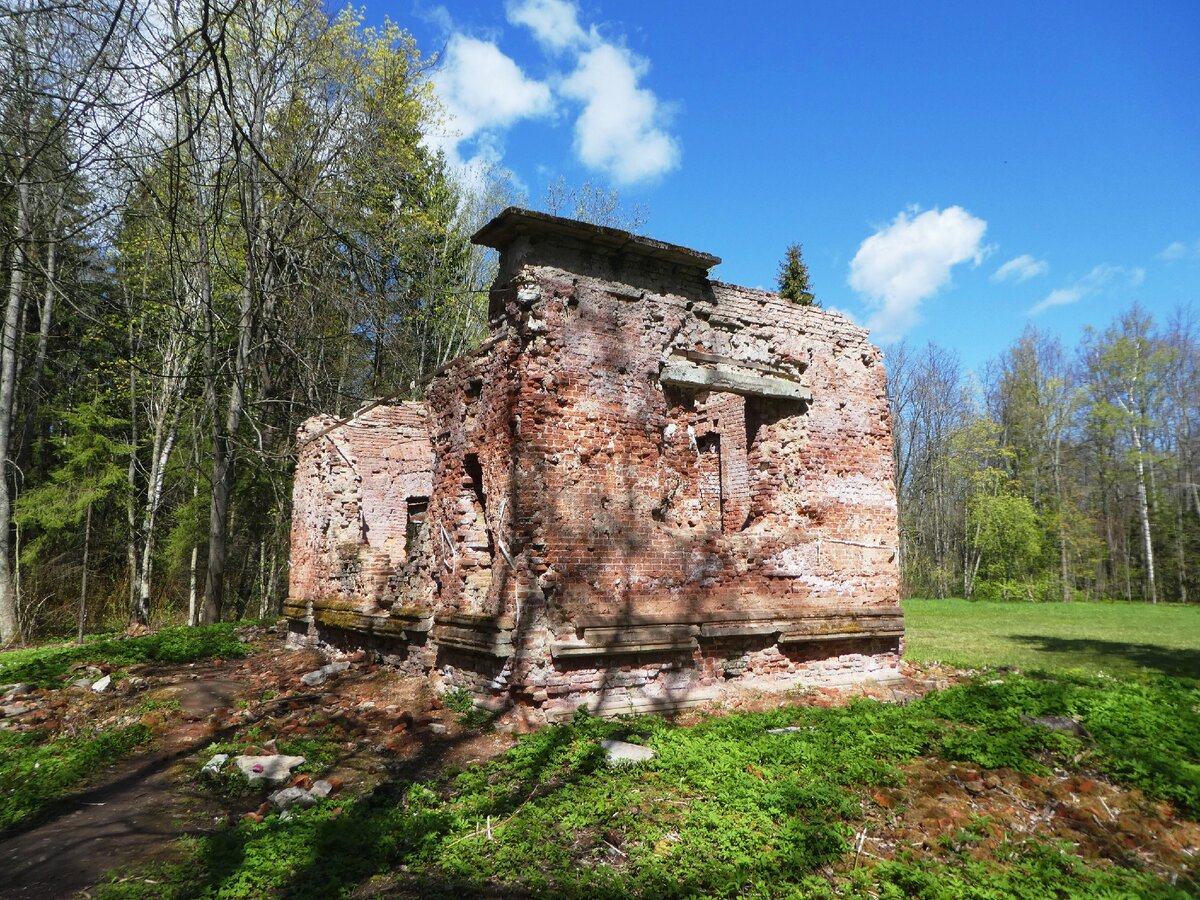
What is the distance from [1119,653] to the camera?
46.0ft

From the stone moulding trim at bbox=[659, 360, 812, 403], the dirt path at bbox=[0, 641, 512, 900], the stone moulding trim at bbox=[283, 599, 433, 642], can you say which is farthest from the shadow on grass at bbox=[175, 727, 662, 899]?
the stone moulding trim at bbox=[659, 360, 812, 403]

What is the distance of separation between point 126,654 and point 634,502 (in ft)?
25.4

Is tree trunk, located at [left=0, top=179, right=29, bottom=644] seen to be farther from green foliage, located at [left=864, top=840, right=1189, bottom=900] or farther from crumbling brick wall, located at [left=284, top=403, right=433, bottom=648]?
green foliage, located at [left=864, top=840, right=1189, bottom=900]

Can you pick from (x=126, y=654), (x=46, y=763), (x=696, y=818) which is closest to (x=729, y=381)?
(x=696, y=818)

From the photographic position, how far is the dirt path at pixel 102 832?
13.6ft

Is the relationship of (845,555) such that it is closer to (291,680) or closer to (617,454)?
(617,454)

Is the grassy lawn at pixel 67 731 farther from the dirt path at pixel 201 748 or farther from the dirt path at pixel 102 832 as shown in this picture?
the dirt path at pixel 102 832

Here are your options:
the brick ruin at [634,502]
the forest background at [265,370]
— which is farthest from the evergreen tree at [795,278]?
the brick ruin at [634,502]

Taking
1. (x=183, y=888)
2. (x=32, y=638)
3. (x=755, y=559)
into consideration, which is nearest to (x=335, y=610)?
(x=755, y=559)

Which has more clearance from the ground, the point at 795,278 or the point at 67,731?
the point at 795,278

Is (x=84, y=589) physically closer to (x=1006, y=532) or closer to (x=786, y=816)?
(x=786, y=816)

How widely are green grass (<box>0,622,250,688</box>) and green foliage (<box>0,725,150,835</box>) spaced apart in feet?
7.74

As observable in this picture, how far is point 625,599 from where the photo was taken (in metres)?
7.56

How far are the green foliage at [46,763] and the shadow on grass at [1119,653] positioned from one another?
45.7ft
